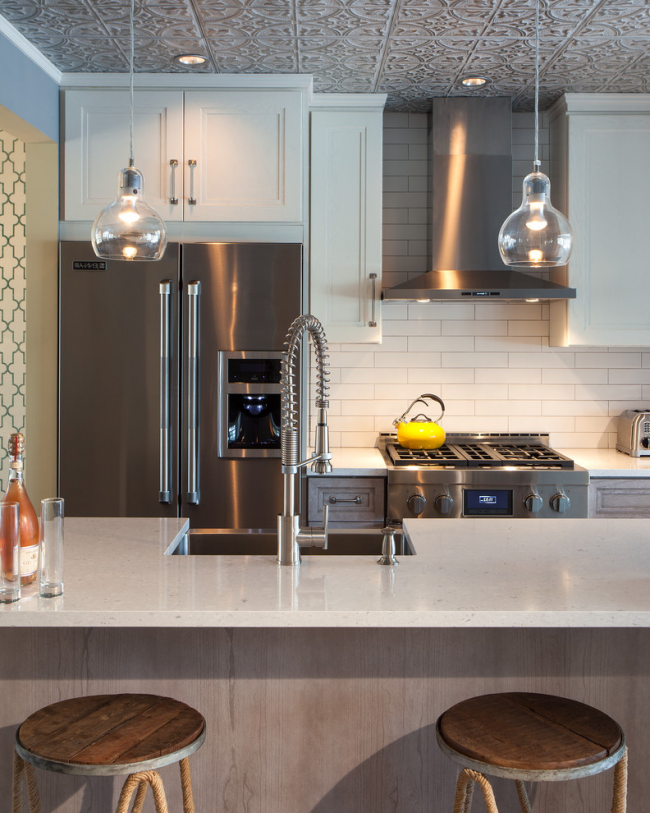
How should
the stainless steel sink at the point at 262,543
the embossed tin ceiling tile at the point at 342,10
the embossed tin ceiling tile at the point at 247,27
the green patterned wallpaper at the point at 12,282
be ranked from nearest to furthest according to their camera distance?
the stainless steel sink at the point at 262,543, the embossed tin ceiling tile at the point at 342,10, the embossed tin ceiling tile at the point at 247,27, the green patterned wallpaper at the point at 12,282

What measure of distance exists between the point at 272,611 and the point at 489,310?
9.42 ft

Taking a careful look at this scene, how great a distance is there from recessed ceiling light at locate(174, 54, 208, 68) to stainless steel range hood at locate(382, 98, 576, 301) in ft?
3.76

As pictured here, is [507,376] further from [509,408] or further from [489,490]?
[489,490]

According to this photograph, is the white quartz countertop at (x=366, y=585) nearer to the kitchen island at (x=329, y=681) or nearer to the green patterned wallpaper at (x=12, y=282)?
the kitchen island at (x=329, y=681)

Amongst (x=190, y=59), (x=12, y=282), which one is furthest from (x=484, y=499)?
(x=12, y=282)

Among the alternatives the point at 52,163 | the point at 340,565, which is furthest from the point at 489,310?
the point at 340,565

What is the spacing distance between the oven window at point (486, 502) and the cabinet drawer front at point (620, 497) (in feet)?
1.22

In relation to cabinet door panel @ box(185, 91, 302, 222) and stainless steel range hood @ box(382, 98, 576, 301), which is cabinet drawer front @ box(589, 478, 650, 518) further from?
cabinet door panel @ box(185, 91, 302, 222)

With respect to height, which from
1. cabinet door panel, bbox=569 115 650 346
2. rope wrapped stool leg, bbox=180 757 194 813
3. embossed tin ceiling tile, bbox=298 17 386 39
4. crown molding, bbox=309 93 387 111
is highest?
embossed tin ceiling tile, bbox=298 17 386 39

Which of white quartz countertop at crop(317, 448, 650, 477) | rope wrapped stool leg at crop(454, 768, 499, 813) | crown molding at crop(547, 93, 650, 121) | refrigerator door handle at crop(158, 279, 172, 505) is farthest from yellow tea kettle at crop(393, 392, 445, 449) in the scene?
rope wrapped stool leg at crop(454, 768, 499, 813)

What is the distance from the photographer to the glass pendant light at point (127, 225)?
6.09 ft

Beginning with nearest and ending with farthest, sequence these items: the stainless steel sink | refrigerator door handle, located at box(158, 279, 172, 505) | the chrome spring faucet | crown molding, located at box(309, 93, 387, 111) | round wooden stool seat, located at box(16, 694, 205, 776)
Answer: round wooden stool seat, located at box(16, 694, 205, 776) < the chrome spring faucet < the stainless steel sink < refrigerator door handle, located at box(158, 279, 172, 505) < crown molding, located at box(309, 93, 387, 111)

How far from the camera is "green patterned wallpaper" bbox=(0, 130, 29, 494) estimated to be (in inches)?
153

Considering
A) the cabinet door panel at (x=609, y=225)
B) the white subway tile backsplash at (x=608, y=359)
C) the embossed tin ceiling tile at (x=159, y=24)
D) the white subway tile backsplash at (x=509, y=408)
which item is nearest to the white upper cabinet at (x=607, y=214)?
the cabinet door panel at (x=609, y=225)
